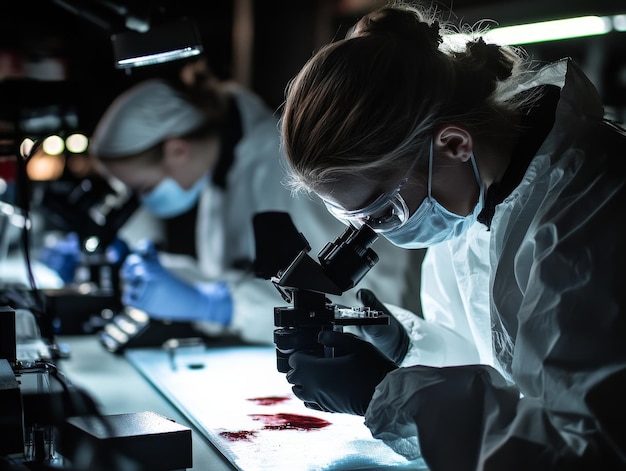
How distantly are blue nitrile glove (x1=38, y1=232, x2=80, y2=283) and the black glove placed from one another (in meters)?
2.38

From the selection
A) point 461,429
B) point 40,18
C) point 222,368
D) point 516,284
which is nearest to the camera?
point 461,429

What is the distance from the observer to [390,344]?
184cm

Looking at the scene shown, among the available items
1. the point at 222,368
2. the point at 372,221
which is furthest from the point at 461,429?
the point at 222,368

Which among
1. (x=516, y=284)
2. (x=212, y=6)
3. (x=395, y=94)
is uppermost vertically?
(x=212, y=6)

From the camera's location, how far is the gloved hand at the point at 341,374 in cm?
142

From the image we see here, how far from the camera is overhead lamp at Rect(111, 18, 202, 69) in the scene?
1.88 m

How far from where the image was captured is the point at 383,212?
1.52 metres

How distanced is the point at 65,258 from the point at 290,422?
2.63 metres

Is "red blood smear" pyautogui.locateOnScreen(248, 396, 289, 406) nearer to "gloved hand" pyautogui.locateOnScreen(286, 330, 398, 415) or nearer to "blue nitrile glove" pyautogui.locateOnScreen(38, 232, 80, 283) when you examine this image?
"gloved hand" pyautogui.locateOnScreen(286, 330, 398, 415)

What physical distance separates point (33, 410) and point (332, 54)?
36.1 inches

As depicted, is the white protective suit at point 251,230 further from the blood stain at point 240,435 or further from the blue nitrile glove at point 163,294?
the blood stain at point 240,435

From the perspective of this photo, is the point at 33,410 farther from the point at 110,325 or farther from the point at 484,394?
the point at 110,325

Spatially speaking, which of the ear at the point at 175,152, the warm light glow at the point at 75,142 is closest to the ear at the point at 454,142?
the warm light glow at the point at 75,142

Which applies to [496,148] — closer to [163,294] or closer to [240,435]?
[240,435]
